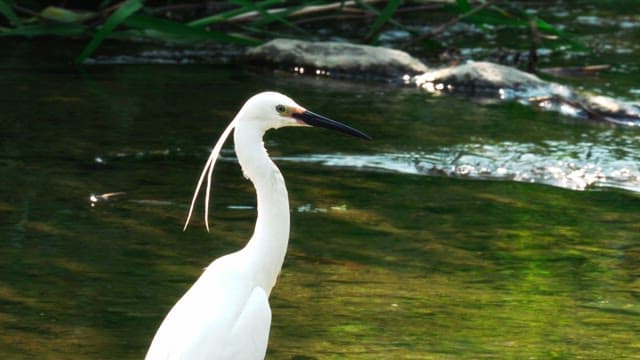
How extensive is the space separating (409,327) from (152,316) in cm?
85

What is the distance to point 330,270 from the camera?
530cm

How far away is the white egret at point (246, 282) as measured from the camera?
11.9ft

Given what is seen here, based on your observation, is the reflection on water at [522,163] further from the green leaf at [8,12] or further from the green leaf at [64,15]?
the green leaf at [64,15]

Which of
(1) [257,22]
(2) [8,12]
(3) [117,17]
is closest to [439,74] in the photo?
(1) [257,22]

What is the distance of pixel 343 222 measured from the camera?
597 cm

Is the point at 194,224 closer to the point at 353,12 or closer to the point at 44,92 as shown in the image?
the point at 44,92

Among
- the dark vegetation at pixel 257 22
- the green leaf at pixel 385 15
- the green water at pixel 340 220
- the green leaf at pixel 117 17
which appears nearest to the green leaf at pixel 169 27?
the dark vegetation at pixel 257 22

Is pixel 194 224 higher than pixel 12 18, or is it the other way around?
pixel 12 18

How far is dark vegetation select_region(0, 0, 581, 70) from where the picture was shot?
28.5 ft

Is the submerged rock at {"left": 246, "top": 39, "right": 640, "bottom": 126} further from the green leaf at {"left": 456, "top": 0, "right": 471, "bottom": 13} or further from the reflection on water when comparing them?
the reflection on water

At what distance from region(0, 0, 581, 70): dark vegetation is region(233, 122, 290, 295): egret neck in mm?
4544

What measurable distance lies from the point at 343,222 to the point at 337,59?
3.40m

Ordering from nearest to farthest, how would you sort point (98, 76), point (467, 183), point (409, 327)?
point (409, 327), point (467, 183), point (98, 76)

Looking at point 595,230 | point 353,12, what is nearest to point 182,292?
point 595,230
